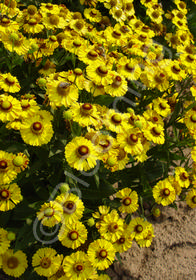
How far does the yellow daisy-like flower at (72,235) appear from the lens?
5.36ft

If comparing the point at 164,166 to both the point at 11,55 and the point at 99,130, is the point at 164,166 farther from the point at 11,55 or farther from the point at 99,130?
the point at 11,55

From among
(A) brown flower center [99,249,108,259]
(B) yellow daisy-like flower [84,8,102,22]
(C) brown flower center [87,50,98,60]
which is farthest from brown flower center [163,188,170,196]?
(B) yellow daisy-like flower [84,8,102,22]

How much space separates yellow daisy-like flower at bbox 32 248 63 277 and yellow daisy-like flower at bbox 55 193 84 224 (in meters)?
0.23

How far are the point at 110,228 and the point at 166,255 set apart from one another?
92 centimetres

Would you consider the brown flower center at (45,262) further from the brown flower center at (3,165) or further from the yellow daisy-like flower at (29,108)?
the yellow daisy-like flower at (29,108)

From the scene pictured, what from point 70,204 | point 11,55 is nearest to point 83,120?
point 70,204

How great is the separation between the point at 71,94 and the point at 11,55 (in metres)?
0.66

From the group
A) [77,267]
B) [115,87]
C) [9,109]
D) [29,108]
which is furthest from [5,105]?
[77,267]

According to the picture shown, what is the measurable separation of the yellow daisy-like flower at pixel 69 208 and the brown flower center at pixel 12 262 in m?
0.43

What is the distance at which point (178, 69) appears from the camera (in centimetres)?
223

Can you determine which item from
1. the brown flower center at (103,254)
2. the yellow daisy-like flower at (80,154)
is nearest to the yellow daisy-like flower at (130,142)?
the yellow daisy-like flower at (80,154)

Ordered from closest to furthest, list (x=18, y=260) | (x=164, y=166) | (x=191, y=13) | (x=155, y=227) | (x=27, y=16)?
(x=18, y=260)
(x=27, y=16)
(x=164, y=166)
(x=155, y=227)
(x=191, y=13)

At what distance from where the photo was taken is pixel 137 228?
2.03 meters

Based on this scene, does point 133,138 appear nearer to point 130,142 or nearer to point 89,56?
point 130,142
